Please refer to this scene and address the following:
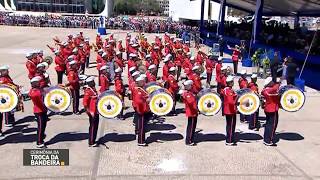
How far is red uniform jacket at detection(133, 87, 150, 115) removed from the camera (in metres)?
9.24

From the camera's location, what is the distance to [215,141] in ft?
32.5

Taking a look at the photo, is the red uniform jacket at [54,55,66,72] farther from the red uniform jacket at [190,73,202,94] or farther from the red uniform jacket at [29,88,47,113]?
the red uniform jacket at [29,88,47,113]

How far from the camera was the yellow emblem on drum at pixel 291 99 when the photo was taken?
9.59 metres

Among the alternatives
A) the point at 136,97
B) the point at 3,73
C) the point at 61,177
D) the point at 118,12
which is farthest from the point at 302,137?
the point at 118,12

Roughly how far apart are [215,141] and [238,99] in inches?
47.2

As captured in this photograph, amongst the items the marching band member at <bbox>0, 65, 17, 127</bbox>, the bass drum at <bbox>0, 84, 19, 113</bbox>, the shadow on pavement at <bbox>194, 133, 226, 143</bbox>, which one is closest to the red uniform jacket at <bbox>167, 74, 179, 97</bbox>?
the shadow on pavement at <bbox>194, 133, 226, 143</bbox>

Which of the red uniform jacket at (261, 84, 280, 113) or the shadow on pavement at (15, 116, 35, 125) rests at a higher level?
the red uniform jacket at (261, 84, 280, 113)

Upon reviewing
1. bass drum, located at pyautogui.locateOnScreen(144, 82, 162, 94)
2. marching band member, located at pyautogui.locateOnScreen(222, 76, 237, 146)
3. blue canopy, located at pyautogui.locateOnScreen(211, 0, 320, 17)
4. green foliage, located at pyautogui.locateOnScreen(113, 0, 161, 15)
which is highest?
green foliage, located at pyautogui.locateOnScreen(113, 0, 161, 15)

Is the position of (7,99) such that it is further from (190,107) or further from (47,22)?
(47,22)

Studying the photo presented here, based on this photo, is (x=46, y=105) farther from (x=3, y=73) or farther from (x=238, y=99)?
(x=238, y=99)

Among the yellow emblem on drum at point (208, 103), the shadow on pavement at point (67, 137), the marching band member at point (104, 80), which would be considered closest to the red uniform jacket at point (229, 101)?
the yellow emblem on drum at point (208, 103)

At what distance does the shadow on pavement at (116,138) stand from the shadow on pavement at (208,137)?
1528 millimetres

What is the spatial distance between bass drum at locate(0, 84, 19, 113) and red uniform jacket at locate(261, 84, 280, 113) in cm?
550

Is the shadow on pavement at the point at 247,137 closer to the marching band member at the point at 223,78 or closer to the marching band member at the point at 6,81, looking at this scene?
the marching band member at the point at 223,78
